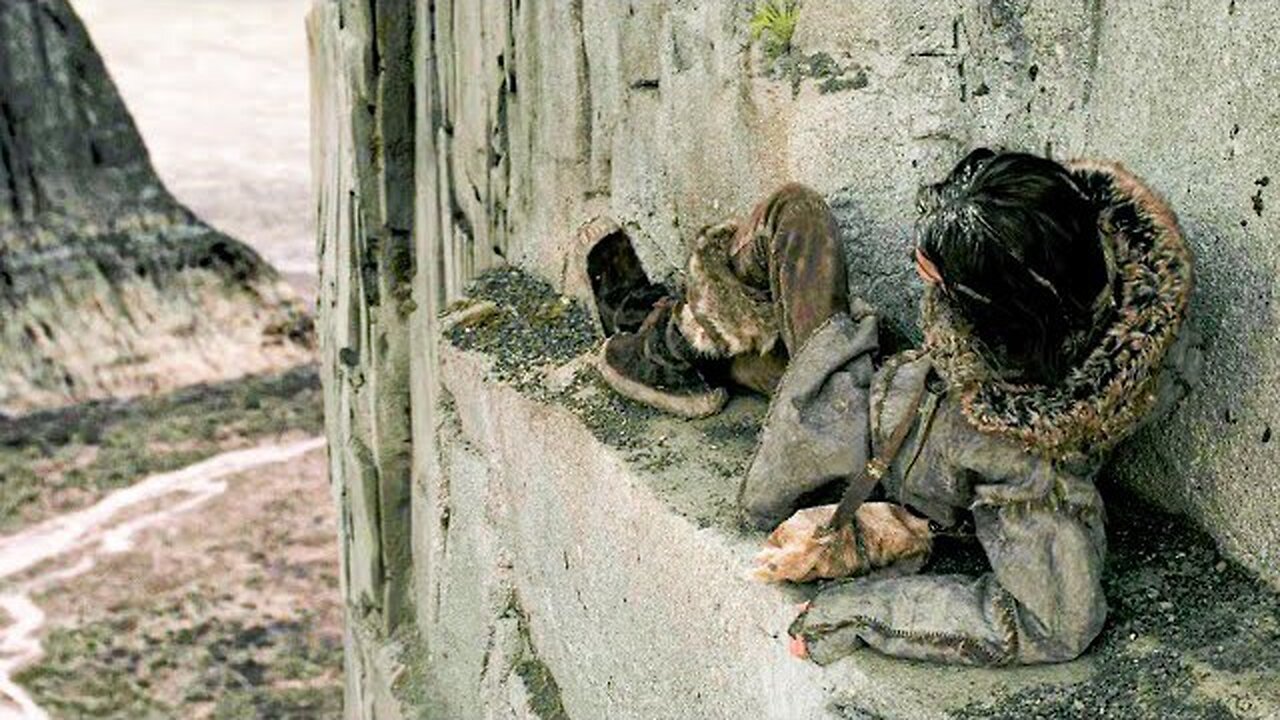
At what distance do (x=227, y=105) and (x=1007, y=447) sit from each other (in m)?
11.8

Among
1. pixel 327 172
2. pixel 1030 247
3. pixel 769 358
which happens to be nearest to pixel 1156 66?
pixel 1030 247

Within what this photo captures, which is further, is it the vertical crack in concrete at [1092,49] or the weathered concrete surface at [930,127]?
the vertical crack in concrete at [1092,49]

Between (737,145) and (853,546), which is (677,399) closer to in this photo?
(737,145)

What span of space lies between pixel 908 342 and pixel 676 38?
80 centimetres

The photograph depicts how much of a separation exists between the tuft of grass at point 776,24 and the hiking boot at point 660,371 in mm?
465

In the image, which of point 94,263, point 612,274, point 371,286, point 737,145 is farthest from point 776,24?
point 94,263

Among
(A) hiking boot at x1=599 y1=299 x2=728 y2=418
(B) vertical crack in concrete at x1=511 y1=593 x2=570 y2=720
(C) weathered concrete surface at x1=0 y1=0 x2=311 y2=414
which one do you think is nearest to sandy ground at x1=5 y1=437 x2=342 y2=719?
(C) weathered concrete surface at x1=0 y1=0 x2=311 y2=414

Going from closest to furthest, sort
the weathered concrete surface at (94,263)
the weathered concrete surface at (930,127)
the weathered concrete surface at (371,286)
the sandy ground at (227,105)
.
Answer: the weathered concrete surface at (930,127) → the weathered concrete surface at (371,286) → the weathered concrete surface at (94,263) → the sandy ground at (227,105)

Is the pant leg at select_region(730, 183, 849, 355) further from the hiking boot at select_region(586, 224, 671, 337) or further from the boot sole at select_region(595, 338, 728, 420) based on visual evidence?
the hiking boot at select_region(586, 224, 671, 337)

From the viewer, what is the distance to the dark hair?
1.94 metres

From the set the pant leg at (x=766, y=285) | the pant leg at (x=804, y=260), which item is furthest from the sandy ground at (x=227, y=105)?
the pant leg at (x=804, y=260)

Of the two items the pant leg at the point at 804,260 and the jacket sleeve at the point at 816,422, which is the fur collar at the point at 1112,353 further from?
the pant leg at the point at 804,260

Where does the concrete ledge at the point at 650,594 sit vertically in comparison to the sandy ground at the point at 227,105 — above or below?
above

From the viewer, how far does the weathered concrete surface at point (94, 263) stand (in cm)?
877
